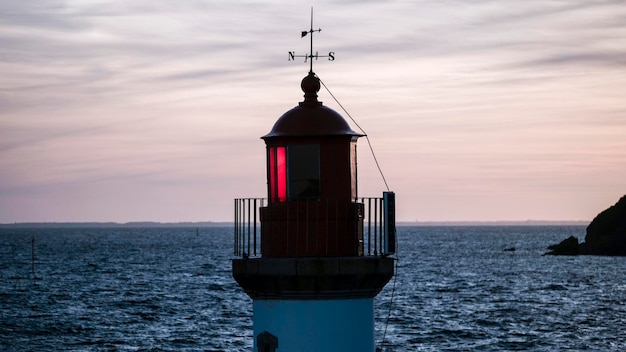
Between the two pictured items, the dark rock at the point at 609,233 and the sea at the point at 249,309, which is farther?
the dark rock at the point at 609,233

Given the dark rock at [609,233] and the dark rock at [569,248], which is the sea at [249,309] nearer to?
the dark rock at [609,233]

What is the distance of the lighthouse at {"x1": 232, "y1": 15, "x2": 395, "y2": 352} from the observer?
43.3 feet

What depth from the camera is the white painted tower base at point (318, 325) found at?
43.2 ft

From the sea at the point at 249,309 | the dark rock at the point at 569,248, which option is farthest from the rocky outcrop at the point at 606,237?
the sea at the point at 249,309

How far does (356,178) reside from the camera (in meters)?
13.7

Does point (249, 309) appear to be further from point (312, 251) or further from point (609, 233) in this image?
point (609, 233)

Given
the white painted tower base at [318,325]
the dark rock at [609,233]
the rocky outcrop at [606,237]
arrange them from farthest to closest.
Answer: the rocky outcrop at [606,237], the dark rock at [609,233], the white painted tower base at [318,325]

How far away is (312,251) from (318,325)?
0.96 meters

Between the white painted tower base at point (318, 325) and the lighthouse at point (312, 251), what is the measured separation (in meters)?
0.01

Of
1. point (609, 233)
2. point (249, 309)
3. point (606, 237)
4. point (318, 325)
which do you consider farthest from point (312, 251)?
point (609, 233)

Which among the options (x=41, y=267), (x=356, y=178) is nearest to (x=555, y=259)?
(x=41, y=267)

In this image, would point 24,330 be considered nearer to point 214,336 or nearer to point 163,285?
point 214,336

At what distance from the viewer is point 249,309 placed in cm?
7375

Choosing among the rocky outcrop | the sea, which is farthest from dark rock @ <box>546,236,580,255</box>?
the sea
